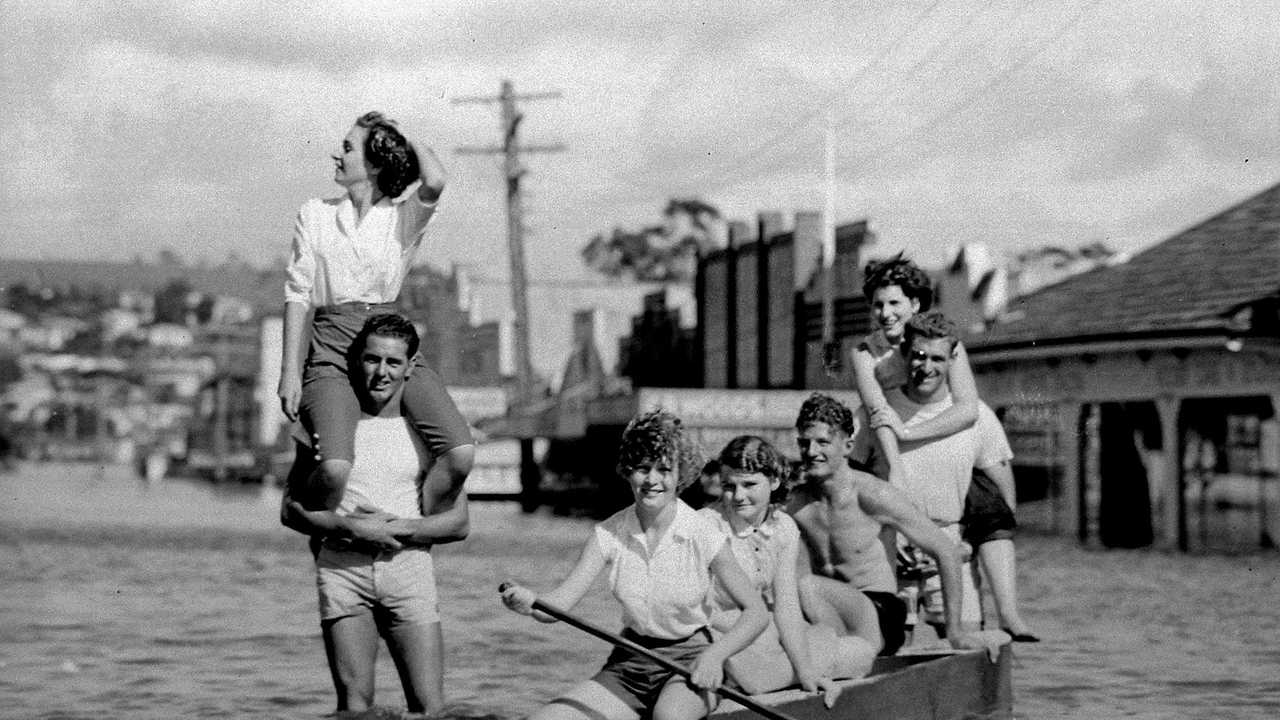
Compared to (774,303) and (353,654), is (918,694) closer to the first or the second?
(353,654)

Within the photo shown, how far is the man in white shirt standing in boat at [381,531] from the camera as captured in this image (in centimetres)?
870

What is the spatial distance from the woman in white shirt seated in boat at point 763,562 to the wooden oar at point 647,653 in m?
0.26

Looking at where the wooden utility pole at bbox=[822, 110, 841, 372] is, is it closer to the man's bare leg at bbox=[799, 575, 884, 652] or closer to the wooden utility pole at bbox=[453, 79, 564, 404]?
the wooden utility pole at bbox=[453, 79, 564, 404]

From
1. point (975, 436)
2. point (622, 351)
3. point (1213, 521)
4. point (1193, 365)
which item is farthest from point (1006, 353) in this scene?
point (622, 351)

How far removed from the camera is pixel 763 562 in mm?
8992

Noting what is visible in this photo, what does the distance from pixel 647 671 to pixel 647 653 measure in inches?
8.2

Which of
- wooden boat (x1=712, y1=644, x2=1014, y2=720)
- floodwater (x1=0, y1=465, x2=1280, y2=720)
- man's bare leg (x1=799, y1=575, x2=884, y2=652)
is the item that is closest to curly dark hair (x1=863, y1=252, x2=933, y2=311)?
man's bare leg (x1=799, y1=575, x2=884, y2=652)

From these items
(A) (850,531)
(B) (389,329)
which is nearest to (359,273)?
(B) (389,329)

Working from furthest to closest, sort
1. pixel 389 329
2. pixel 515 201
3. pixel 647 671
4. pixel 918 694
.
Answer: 1. pixel 515 201
2. pixel 918 694
3. pixel 389 329
4. pixel 647 671

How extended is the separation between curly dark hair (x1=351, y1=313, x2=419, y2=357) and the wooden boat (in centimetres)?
184

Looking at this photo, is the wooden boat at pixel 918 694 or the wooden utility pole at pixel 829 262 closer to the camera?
the wooden boat at pixel 918 694

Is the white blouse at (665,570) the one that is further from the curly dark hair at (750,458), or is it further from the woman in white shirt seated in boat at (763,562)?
the curly dark hair at (750,458)

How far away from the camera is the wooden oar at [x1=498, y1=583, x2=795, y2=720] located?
26.8 ft

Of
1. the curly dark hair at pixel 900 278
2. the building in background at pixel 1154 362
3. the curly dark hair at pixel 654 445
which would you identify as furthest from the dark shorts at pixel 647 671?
the building in background at pixel 1154 362
